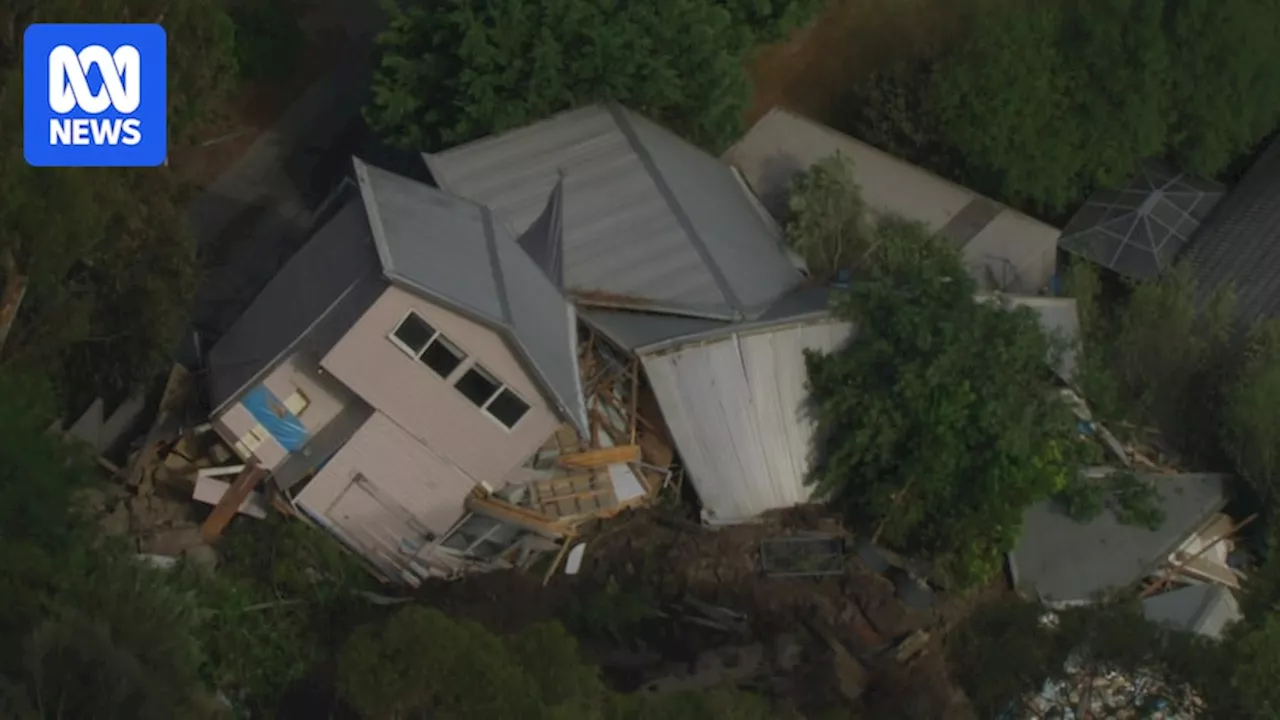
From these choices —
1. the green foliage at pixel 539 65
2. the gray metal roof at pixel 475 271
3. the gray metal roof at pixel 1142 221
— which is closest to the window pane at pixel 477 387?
the gray metal roof at pixel 475 271

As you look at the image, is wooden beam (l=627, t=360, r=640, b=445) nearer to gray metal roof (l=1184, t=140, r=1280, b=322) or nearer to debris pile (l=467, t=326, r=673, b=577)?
debris pile (l=467, t=326, r=673, b=577)

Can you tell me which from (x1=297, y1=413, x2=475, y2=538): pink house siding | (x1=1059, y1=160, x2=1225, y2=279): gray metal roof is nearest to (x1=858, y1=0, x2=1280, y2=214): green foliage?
(x1=1059, y1=160, x2=1225, y2=279): gray metal roof

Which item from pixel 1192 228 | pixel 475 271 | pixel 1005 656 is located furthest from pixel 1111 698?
pixel 1192 228

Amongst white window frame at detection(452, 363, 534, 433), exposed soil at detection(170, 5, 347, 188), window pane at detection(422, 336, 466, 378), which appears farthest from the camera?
exposed soil at detection(170, 5, 347, 188)

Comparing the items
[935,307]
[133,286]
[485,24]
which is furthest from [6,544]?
[935,307]

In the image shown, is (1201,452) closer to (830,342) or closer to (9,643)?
(830,342)

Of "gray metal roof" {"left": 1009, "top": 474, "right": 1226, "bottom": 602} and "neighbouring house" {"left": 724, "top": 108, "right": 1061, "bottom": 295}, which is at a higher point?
"neighbouring house" {"left": 724, "top": 108, "right": 1061, "bottom": 295}
